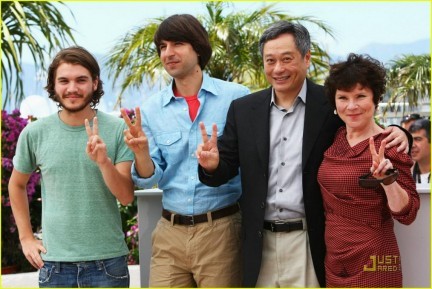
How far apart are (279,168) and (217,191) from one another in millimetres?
385

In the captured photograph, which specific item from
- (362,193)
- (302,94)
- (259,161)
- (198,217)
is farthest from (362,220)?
(198,217)

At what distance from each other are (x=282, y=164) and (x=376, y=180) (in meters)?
0.52

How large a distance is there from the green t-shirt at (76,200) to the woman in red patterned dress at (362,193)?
100 centimetres

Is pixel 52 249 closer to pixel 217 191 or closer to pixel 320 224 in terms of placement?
pixel 217 191

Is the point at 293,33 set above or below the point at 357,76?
above

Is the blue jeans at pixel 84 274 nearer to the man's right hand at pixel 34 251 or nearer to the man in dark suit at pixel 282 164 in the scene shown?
the man's right hand at pixel 34 251

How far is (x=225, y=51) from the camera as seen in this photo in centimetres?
1128

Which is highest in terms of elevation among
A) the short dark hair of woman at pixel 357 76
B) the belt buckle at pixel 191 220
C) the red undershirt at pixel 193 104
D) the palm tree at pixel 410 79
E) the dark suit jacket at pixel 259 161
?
the short dark hair of woman at pixel 357 76

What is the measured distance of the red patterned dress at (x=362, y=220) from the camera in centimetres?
273

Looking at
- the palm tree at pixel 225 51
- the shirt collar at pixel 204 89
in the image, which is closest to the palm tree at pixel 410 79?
the palm tree at pixel 225 51

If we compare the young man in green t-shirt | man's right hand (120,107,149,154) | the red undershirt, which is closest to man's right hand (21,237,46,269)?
the young man in green t-shirt

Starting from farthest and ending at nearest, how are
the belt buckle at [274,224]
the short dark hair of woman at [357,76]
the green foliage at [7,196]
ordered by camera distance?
the green foliage at [7,196] → the belt buckle at [274,224] → the short dark hair of woman at [357,76]

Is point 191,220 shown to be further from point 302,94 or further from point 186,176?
point 302,94

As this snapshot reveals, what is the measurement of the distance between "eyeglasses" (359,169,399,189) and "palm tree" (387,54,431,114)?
13.4 metres
